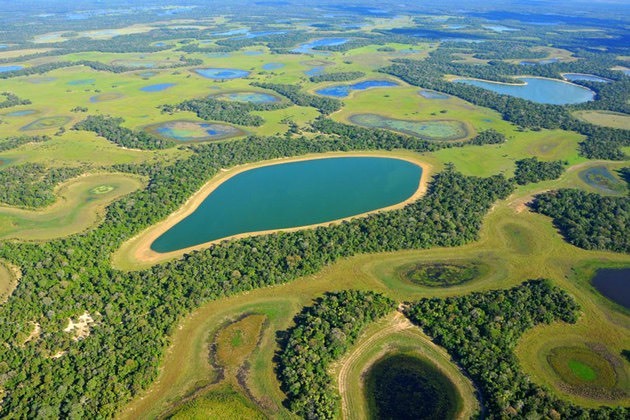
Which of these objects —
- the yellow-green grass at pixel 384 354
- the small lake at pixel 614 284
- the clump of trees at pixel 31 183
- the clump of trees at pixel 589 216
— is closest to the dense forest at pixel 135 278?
the clump of trees at pixel 589 216

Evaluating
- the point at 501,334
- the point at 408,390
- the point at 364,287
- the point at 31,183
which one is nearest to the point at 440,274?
the point at 364,287

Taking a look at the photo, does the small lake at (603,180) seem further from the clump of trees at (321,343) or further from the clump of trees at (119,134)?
the clump of trees at (119,134)

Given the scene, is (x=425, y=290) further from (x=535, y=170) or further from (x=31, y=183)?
(x=31, y=183)

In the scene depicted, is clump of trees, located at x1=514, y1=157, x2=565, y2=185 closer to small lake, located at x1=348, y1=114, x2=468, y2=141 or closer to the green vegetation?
small lake, located at x1=348, y1=114, x2=468, y2=141

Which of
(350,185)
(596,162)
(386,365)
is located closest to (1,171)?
(350,185)

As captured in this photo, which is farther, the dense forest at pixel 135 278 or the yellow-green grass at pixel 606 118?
the yellow-green grass at pixel 606 118

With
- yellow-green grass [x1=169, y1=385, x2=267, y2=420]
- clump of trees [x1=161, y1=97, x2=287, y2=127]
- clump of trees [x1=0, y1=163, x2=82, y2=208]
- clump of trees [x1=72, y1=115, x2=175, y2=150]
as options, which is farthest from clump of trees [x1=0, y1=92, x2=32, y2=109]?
yellow-green grass [x1=169, y1=385, x2=267, y2=420]
